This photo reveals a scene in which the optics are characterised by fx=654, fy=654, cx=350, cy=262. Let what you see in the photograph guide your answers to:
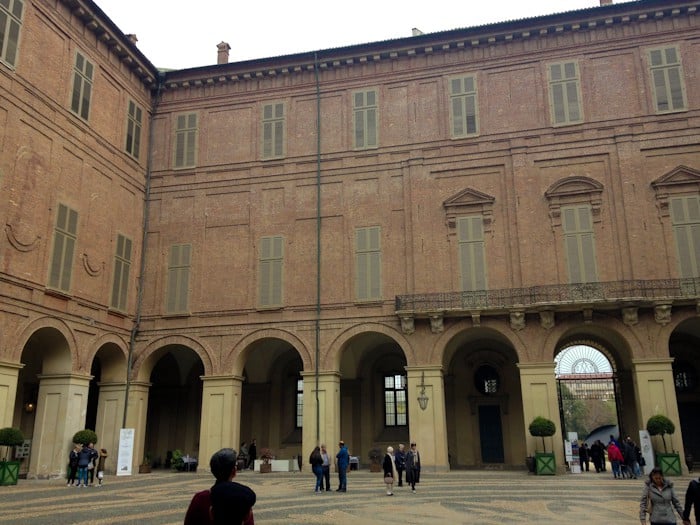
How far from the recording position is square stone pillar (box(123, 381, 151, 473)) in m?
25.8

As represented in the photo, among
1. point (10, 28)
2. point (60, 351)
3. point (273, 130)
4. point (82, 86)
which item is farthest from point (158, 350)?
point (10, 28)

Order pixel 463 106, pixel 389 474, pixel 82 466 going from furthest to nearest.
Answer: pixel 463 106 → pixel 82 466 → pixel 389 474

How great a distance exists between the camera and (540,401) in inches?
907

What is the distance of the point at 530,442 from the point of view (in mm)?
22859

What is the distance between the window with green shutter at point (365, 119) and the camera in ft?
89.9

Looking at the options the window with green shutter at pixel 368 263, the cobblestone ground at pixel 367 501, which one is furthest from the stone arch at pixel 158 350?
the window with green shutter at pixel 368 263

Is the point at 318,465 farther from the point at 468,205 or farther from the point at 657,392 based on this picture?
the point at 468,205

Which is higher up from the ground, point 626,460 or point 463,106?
point 463,106

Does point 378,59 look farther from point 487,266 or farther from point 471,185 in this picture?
Answer: point 487,266

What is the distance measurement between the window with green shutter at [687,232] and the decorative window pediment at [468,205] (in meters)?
6.53

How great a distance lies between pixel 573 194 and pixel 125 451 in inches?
758

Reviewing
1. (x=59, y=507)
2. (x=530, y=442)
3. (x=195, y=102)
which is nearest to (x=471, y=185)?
(x=530, y=442)

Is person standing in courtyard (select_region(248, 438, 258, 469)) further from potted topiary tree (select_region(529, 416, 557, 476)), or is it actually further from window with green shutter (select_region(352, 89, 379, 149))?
window with green shutter (select_region(352, 89, 379, 149))

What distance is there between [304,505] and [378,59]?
1945cm
